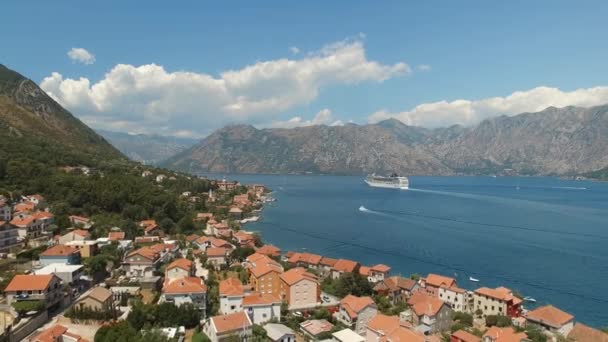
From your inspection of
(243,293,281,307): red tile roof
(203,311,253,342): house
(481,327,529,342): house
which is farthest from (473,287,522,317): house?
(203,311,253,342): house

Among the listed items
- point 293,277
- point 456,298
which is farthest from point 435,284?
point 293,277

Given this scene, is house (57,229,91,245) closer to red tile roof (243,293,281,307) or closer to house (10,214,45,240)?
house (10,214,45,240)

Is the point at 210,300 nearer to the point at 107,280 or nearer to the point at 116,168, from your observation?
the point at 107,280

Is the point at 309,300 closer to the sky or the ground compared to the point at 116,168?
closer to the ground

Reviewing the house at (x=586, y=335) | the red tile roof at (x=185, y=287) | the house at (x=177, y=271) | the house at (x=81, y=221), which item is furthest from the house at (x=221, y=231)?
the house at (x=586, y=335)

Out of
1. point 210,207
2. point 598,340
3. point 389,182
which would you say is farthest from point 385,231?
point 389,182

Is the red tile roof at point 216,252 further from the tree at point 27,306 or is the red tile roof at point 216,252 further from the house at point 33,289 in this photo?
the tree at point 27,306
